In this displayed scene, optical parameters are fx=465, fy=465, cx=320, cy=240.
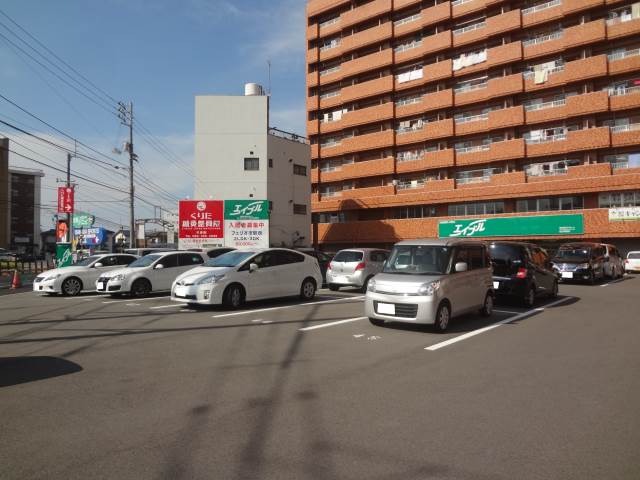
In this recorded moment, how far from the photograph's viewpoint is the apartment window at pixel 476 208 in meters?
37.9

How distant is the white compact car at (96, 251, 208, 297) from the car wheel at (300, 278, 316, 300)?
441cm

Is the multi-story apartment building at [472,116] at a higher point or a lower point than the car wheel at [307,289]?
higher

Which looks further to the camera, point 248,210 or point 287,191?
point 287,191

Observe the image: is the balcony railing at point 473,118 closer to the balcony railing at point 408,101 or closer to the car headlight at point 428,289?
the balcony railing at point 408,101

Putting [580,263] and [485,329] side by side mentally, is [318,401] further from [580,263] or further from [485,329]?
[580,263]

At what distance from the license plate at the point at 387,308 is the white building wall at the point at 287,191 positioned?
27.4 metres

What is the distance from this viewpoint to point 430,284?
830 centimetres

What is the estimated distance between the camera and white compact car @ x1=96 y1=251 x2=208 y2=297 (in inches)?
563

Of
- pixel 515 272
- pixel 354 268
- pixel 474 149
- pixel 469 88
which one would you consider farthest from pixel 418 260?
pixel 469 88

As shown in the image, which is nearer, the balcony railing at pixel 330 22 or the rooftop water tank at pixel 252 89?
the rooftop water tank at pixel 252 89

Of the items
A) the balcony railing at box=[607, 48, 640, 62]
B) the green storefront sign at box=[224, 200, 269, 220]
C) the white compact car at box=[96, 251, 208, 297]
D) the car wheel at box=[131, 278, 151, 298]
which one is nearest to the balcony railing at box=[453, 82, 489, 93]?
the balcony railing at box=[607, 48, 640, 62]

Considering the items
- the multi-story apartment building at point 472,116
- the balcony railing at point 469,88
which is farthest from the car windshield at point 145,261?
the balcony railing at point 469,88

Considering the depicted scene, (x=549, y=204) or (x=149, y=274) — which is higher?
(x=549, y=204)

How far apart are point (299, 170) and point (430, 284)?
3115cm
